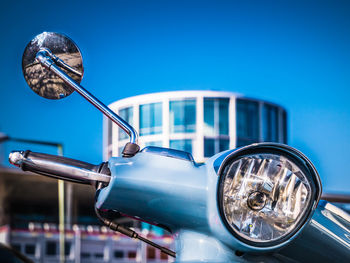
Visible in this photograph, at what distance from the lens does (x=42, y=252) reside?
8.32 m

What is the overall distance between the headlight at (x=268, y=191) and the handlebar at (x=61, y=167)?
7.4 inches

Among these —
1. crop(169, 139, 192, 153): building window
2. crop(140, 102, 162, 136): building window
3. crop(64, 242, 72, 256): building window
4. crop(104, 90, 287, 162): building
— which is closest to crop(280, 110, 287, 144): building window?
crop(104, 90, 287, 162): building

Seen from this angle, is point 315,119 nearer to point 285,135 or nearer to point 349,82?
point 285,135

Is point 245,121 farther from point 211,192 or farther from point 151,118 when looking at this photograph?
point 211,192

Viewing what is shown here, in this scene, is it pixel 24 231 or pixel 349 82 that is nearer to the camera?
pixel 349 82

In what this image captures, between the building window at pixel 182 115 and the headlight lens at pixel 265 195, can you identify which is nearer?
the headlight lens at pixel 265 195

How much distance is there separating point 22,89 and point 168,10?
397 mm

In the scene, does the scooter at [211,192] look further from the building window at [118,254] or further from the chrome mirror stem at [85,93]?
the building window at [118,254]

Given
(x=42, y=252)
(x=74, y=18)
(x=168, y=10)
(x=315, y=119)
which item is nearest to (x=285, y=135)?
(x=315, y=119)

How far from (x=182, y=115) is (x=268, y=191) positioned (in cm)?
38

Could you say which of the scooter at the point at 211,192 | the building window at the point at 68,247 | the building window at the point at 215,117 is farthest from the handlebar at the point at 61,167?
the building window at the point at 68,247

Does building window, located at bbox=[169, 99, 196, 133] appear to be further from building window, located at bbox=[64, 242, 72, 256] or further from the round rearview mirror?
building window, located at bbox=[64, 242, 72, 256]

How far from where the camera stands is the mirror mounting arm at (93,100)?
71 cm

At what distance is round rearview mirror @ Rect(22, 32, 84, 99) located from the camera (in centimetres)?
79
